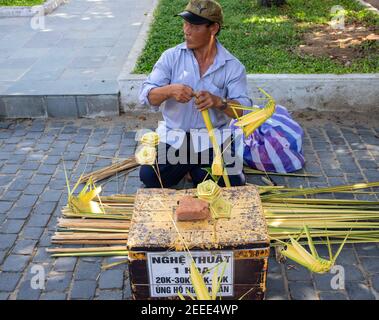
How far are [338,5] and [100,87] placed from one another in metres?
5.29

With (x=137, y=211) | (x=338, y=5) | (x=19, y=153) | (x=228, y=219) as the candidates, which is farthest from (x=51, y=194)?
(x=338, y=5)

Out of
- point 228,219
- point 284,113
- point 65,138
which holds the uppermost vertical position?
point 228,219

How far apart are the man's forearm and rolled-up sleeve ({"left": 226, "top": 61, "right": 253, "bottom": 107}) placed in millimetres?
460

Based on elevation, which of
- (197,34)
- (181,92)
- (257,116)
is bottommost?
(257,116)

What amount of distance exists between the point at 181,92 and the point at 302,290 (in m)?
1.41

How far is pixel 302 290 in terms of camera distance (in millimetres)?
2807

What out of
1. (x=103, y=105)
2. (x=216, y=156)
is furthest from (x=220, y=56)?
(x=103, y=105)

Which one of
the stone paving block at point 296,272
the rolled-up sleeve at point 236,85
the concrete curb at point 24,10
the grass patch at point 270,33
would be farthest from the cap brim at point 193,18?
the concrete curb at point 24,10

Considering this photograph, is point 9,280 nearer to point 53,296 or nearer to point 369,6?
point 53,296

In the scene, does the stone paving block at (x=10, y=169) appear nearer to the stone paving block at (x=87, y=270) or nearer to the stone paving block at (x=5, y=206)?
the stone paving block at (x=5, y=206)

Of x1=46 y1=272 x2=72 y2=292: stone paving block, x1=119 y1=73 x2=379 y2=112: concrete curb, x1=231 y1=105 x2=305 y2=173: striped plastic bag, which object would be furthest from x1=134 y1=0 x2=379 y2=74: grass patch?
x1=46 y1=272 x2=72 y2=292: stone paving block

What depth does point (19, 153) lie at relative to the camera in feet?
14.7

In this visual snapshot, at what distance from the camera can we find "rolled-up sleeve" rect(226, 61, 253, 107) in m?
3.24

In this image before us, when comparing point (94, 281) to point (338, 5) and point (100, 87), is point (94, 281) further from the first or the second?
point (338, 5)
